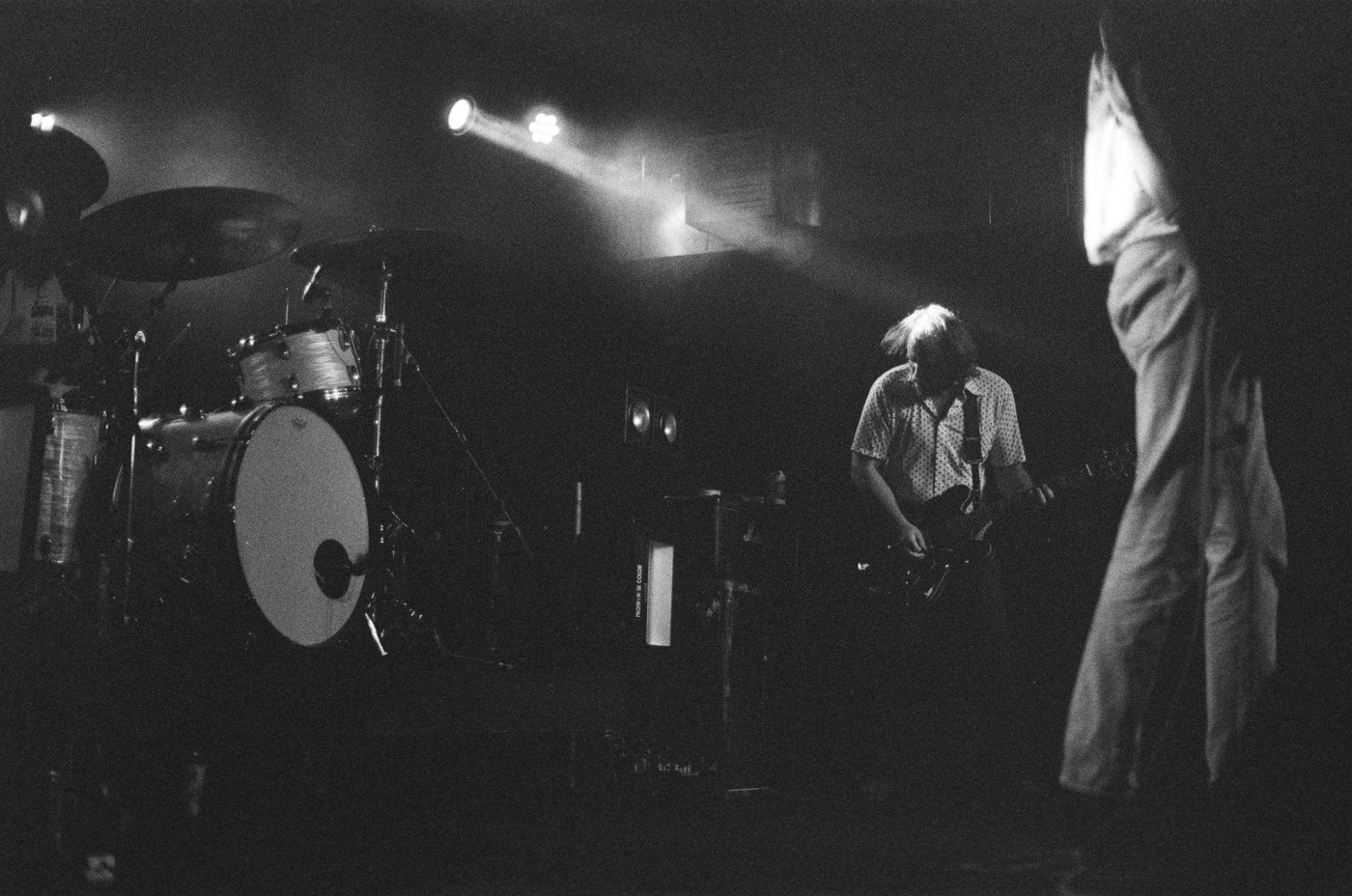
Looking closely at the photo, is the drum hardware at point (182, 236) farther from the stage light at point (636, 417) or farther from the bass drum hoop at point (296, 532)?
the stage light at point (636, 417)

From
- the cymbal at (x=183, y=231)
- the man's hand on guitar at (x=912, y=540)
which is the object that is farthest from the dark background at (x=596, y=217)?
the cymbal at (x=183, y=231)

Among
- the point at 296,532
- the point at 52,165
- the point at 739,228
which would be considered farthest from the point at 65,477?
the point at 739,228

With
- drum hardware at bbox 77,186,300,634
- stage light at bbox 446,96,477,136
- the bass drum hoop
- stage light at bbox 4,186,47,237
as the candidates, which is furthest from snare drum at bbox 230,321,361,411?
stage light at bbox 446,96,477,136

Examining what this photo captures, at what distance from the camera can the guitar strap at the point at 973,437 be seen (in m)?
3.94

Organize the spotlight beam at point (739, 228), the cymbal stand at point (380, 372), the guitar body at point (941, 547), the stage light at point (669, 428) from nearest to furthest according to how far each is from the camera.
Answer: the guitar body at point (941, 547)
the cymbal stand at point (380, 372)
the stage light at point (669, 428)
the spotlight beam at point (739, 228)

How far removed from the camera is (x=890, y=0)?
4.30 m

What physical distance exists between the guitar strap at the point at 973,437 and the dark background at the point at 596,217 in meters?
0.70

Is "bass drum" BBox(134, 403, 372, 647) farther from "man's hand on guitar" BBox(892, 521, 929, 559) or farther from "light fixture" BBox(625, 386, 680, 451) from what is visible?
"man's hand on guitar" BBox(892, 521, 929, 559)

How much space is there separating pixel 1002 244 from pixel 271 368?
2923 millimetres

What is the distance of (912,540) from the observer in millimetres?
3908

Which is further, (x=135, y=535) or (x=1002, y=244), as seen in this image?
(x=1002, y=244)

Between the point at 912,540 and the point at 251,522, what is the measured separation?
2091 mm

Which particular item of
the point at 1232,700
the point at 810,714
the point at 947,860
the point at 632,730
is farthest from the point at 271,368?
the point at 1232,700

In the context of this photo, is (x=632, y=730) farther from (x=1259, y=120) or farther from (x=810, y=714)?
(x=1259, y=120)
